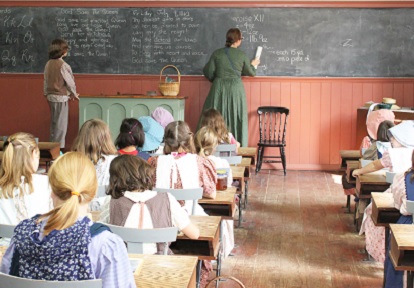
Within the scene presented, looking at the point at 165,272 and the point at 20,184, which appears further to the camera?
the point at 20,184

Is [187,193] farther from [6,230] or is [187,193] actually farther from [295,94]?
[295,94]

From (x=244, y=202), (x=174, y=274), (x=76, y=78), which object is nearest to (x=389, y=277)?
(x=174, y=274)

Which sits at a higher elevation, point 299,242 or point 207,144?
point 207,144

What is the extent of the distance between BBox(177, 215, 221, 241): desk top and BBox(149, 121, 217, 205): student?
2.29 ft

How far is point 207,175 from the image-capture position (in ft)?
14.7

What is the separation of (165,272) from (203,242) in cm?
87

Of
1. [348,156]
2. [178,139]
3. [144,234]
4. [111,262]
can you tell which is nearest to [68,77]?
[348,156]

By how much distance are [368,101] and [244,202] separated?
291 centimetres

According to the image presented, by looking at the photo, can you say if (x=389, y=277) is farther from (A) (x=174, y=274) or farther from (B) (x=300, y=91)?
(B) (x=300, y=91)

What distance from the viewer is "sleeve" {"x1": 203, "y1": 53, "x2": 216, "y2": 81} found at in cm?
889

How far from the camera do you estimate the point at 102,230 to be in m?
2.31

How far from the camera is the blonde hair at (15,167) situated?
130 inches

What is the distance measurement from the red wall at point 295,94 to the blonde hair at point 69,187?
7.33 meters

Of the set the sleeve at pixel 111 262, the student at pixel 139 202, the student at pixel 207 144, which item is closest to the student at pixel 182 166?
the student at pixel 207 144
